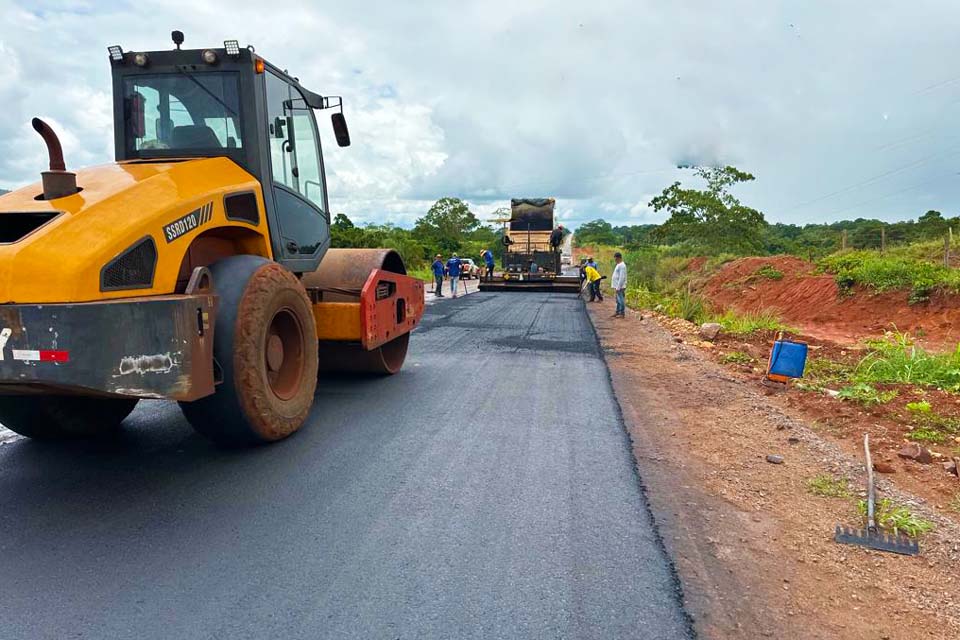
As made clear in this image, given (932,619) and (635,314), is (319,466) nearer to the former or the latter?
(932,619)

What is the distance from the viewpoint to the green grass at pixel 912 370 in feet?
23.6

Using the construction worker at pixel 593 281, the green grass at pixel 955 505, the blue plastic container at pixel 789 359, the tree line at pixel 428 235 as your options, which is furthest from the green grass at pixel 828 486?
the tree line at pixel 428 235

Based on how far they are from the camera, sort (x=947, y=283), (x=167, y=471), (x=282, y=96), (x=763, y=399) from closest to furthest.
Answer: (x=167, y=471), (x=282, y=96), (x=763, y=399), (x=947, y=283)

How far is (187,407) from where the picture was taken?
4207 mm

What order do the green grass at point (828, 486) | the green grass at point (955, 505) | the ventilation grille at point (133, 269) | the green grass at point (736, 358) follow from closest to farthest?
1. the ventilation grille at point (133, 269)
2. the green grass at point (955, 505)
3. the green grass at point (828, 486)
4. the green grass at point (736, 358)

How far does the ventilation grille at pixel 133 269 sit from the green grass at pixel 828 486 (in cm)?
434

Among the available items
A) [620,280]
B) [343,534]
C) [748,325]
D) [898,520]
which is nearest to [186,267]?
[343,534]

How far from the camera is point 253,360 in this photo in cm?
420

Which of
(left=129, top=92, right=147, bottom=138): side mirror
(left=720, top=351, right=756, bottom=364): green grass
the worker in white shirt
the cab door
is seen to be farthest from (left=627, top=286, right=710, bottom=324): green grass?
(left=129, top=92, right=147, bottom=138): side mirror

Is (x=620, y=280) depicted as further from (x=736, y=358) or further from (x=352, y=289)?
(x=352, y=289)

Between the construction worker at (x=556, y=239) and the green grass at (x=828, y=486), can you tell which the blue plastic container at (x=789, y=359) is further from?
the construction worker at (x=556, y=239)

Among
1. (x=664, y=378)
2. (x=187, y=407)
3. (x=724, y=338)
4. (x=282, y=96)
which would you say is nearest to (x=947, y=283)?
(x=724, y=338)

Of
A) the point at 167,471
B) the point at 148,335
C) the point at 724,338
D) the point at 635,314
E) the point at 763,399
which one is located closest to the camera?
the point at 148,335

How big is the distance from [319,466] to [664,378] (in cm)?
494
